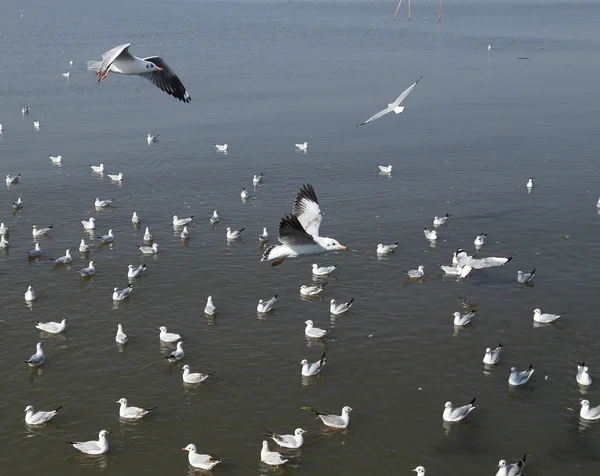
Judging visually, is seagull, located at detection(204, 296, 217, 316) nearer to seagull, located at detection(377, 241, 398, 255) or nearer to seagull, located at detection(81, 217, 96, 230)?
seagull, located at detection(377, 241, 398, 255)

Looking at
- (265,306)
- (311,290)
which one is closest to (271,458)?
(265,306)

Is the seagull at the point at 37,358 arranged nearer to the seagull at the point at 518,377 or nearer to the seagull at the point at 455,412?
the seagull at the point at 455,412

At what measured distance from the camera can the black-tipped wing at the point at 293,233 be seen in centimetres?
1981

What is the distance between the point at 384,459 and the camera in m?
23.0

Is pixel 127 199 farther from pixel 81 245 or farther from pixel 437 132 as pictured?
pixel 437 132

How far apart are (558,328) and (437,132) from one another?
1391 inches

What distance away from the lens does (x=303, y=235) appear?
20219 millimetres

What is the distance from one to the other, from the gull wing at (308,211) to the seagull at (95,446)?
8.79 meters

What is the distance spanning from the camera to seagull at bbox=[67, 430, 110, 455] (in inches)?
904

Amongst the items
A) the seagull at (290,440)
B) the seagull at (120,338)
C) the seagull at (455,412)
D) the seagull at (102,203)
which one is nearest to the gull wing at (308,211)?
the seagull at (290,440)

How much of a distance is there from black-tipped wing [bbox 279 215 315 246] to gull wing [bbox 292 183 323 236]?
973 mm

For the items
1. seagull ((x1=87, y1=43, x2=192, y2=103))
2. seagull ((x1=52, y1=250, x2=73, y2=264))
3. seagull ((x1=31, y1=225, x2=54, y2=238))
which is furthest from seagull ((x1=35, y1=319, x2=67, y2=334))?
seagull ((x1=87, y1=43, x2=192, y2=103))

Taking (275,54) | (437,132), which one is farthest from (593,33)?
(437,132)

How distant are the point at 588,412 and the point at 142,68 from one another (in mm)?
17715
